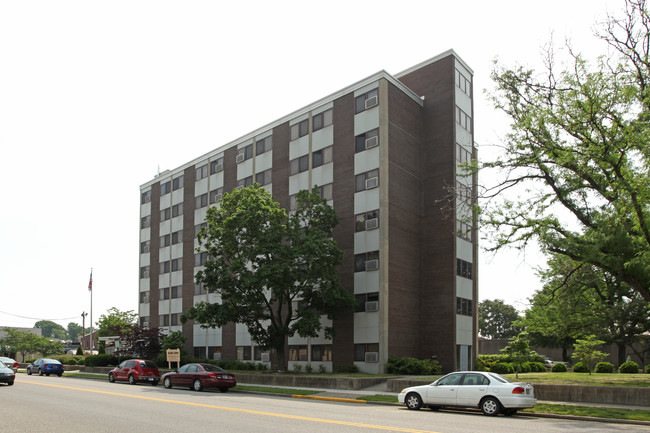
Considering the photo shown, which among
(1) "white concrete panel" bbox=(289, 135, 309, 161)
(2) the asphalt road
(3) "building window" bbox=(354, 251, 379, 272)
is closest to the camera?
Result: (2) the asphalt road

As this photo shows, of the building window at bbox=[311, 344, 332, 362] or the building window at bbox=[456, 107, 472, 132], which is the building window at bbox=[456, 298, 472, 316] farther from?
the building window at bbox=[456, 107, 472, 132]

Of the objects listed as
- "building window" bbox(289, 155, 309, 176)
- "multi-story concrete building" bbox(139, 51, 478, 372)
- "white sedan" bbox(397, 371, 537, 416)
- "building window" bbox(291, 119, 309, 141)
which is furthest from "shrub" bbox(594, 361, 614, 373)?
"building window" bbox(291, 119, 309, 141)

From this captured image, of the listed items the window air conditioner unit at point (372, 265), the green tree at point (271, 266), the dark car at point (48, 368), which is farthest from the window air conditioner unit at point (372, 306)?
the dark car at point (48, 368)

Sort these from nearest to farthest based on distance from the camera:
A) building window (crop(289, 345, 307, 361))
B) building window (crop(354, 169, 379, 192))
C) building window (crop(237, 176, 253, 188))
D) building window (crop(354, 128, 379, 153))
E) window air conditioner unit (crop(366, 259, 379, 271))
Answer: window air conditioner unit (crop(366, 259, 379, 271)) < building window (crop(354, 169, 379, 192)) < building window (crop(354, 128, 379, 153)) < building window (crop(289, 345, 307, 361)) < building window (crop(237, 176, 253, 188))

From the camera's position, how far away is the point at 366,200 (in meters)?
37.8

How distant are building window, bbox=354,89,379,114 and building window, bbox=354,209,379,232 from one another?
23.4ft

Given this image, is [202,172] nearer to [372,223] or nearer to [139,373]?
[372,223]

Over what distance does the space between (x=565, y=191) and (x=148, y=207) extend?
50.3m

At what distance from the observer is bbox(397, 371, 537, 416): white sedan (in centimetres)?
1755

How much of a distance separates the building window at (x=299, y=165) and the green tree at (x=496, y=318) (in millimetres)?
76376

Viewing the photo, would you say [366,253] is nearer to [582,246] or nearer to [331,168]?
[331,168]

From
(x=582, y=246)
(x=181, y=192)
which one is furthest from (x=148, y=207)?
(x=582, y=246)

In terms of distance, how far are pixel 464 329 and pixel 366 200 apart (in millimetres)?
10755

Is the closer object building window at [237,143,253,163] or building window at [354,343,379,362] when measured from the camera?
building window at [354,343,379,362]
